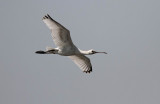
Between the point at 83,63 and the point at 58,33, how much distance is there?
391 centimetres

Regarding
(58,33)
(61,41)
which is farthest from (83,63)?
(58,33)

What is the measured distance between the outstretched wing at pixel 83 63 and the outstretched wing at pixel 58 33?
9.39 ft

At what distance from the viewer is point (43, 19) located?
25.8 meters

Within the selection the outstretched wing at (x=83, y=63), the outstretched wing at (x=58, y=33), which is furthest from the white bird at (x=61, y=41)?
the outstretched wing at (x=83, y=63)

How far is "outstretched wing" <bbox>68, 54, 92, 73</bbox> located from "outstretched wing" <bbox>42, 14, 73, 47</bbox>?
286cm

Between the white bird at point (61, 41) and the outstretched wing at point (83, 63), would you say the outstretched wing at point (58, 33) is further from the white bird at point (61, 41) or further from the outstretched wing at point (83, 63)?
the outstretched wing at point (83, 63)

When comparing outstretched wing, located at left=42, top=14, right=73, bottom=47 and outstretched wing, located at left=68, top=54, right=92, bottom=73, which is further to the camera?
outstretched wing, located at left=68, top=54, right=92, bottom=73

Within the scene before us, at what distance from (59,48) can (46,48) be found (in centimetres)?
60

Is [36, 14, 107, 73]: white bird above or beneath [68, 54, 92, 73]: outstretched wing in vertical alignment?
above

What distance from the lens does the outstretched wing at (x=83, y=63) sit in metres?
29.3

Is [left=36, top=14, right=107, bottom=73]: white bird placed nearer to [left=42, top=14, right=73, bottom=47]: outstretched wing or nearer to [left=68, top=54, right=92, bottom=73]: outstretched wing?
[left=42, top=14, right=73, bottom=47]: outstretched wing

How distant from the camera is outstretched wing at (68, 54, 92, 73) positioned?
29.3 m

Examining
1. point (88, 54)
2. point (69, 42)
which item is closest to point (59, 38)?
point (69, 42)

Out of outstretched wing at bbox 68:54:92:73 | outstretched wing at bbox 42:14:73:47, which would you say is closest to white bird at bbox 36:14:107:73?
outstretched wing at bbox 42:14:73:47
